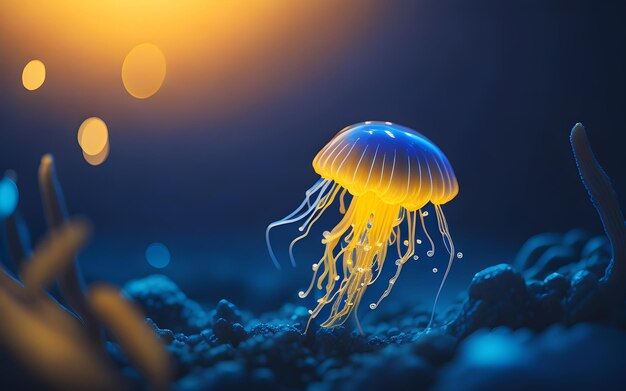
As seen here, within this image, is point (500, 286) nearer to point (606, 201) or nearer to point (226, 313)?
point (606, 201)

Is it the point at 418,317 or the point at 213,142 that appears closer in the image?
the point at 418,317

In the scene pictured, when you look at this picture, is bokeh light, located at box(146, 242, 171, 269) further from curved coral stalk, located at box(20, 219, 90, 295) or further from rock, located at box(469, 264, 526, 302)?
curved coral stalk, located at box(20, 219, 90, 295)

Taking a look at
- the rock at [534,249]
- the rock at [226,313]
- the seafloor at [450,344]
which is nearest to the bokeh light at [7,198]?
the seafloor at [450,344]

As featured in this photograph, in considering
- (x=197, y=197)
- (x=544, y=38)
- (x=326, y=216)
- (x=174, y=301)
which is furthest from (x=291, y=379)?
(x=544, y=38)

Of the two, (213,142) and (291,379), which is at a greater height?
(213,142)

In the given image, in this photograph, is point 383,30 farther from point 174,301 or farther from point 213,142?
point 174,301

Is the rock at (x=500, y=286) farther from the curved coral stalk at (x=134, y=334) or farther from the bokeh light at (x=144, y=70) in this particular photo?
the bokeh light at (x=144, y=70)

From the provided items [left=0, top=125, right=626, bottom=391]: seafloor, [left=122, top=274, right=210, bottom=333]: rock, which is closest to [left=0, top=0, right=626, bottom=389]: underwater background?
[left=122, top=274, right=210, bottom=333]: rock

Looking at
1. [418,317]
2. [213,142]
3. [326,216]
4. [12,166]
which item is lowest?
[418,317]
